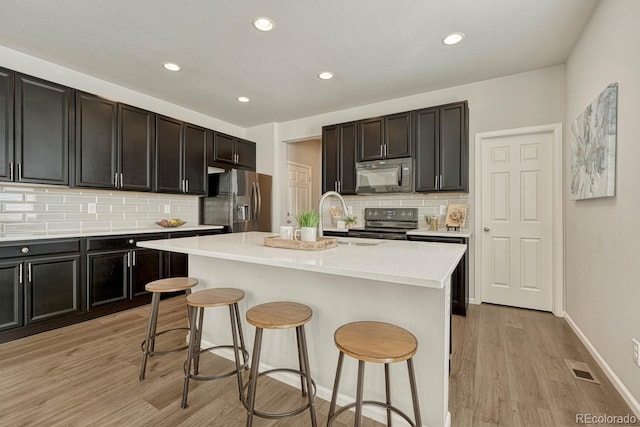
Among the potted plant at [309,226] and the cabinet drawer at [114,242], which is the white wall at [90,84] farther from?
the potted plant at [309,226]

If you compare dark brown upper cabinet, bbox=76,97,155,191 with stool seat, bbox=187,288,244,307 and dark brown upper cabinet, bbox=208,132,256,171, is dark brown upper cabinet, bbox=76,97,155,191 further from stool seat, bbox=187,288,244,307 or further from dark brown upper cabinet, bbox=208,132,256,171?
stool seat, bbox=187,288,244,307

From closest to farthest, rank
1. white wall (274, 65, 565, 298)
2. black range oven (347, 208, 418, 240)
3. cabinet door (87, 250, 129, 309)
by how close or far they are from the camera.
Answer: cabinet door (87, 250, 129, 309) < white wall (274, 65, 565, 298) < black range oven (347, 208, 418, 240)

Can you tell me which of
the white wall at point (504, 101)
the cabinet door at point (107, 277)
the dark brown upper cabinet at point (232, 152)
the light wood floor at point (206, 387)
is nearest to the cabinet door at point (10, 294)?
the light wood floor at point (206, 387)

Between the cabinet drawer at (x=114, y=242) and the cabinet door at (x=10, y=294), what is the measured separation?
1.76 ft

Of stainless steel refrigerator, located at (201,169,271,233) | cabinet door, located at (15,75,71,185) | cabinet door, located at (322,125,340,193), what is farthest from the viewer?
stainless steel refrigerator, located at (201,169,271,233)

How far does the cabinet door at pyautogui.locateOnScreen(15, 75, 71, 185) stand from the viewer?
2633 millimetres

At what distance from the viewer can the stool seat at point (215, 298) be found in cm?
168

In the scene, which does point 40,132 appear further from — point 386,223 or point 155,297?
point 386,223

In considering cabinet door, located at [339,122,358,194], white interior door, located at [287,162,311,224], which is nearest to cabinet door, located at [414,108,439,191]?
cabinet door, located at [339,122,358,194]

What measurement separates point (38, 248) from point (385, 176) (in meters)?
3.66

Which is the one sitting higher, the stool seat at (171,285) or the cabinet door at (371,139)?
the cabinet door at (371,139)

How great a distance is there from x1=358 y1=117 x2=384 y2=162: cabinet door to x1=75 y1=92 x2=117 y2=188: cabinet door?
297 cm

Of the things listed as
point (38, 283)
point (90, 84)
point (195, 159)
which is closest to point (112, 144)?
point (90, 84)
